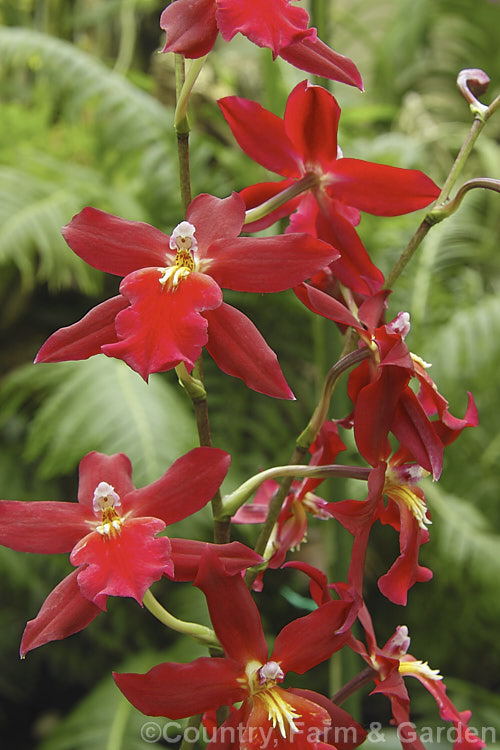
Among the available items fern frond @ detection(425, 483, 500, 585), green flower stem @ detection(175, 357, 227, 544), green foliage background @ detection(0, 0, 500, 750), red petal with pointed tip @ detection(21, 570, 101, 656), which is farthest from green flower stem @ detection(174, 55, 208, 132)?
fern frond @ detection(425, 483, 500, 585)

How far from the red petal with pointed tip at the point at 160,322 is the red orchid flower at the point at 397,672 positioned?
0.45 ft

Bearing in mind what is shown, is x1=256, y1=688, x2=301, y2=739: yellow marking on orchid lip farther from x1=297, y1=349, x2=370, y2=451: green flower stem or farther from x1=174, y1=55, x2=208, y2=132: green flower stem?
x1=174, y1=55, x2=208, y2=132: green flower stem

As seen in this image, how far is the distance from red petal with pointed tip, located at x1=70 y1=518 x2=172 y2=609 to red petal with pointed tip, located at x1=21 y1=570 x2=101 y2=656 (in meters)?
0.01

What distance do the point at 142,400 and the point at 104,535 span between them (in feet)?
3.44

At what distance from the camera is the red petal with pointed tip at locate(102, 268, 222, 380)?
13.2 inches

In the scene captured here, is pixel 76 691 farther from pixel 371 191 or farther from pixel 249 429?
pixel 371 191

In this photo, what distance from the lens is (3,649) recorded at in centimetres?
155

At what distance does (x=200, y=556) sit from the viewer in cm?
37

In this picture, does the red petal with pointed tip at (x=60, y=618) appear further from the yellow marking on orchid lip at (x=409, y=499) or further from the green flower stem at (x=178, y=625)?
the yellow marking on orchid lip at (x=409, y=499)

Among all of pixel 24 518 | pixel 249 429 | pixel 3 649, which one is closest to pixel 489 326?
pixel 249 429

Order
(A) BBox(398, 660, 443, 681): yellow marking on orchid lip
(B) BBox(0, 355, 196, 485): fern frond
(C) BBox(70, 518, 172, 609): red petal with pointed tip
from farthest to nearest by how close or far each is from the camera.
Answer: (B) BBox(0, 355, 196, 485): fern frond
(A) BBox(398, 660, 443, 681): yellow marking on orchid lip
(C) BBox(70, 518, 172, 609): red petal with pointed tip

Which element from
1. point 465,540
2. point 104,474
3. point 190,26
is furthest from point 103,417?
point 190,26

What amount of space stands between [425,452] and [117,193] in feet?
4.92

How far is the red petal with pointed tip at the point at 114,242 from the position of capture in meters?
0.35
